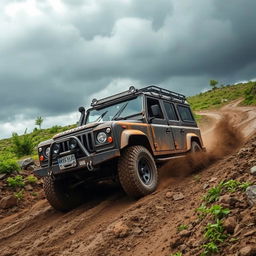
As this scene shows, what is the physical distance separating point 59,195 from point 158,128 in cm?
236

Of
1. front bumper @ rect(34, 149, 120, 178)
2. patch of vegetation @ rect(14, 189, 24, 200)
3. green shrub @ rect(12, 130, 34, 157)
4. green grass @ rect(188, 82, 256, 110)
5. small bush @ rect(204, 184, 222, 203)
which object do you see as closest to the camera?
small bush @ rect(204, 184, 222, 203)

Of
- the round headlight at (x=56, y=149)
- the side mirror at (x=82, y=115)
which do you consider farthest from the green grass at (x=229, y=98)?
the round headlight at (x=56, y=149)

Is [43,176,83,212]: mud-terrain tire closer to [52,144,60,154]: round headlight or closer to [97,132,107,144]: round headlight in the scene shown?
[52,144,60,154]: round headlight

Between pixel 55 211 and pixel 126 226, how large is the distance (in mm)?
2706

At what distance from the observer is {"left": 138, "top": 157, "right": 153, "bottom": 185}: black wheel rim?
18.4 ft

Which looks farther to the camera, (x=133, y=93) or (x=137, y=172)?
(x=133, y=93)

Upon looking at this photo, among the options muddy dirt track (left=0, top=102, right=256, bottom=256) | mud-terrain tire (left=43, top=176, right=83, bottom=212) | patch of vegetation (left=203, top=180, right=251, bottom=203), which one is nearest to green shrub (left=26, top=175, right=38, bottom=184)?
muddy dirt track (left=0, top=102, right=256, bottom=256)

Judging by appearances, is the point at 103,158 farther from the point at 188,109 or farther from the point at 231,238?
the point at 188,109

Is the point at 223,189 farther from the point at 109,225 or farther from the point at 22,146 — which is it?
the point at 22,146

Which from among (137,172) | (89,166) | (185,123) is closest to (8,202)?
(89,166)

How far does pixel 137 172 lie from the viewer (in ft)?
17.4

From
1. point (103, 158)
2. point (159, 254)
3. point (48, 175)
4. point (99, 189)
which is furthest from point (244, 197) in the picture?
point (99, 189)

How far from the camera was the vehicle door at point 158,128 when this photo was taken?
6.42 m

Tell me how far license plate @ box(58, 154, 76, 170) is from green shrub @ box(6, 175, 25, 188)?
10.7 feet
